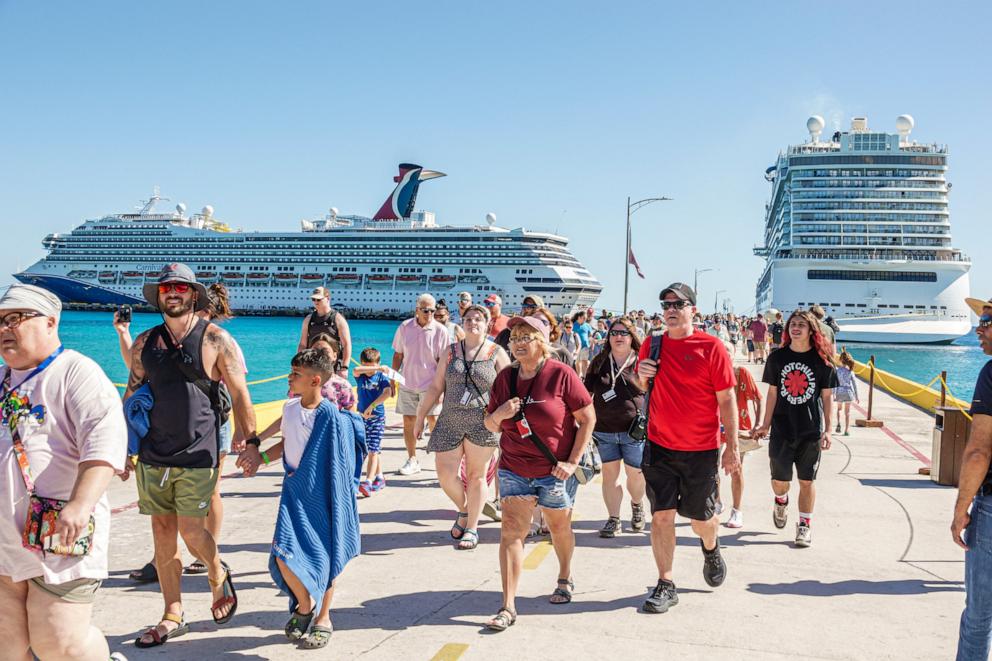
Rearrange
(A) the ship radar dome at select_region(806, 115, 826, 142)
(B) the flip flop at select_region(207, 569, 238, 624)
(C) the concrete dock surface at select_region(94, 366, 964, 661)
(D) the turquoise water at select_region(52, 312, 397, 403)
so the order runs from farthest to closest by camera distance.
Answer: (A) the ship radar dome at select_region(806, 115, 826, 142), (D) the turquoise water at select_region(52, 312, 397, 403), (B) the flip flop at select_region(207, 569, 238, 624), (C) the concrete dock surface at select_region(94, 366, 964, 661)

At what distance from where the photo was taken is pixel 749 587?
4.86 m

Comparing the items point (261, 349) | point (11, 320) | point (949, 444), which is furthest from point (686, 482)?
point (261, 349)

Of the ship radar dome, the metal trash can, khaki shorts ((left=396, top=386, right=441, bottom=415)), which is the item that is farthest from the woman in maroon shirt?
the ship radar dome

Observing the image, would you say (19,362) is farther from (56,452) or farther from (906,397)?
(906,397)

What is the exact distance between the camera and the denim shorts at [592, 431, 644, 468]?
19.8 ft

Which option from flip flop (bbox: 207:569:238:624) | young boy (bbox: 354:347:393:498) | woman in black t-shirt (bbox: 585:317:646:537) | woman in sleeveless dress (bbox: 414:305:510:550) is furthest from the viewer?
young boy (bbox: 354:347:393:498)

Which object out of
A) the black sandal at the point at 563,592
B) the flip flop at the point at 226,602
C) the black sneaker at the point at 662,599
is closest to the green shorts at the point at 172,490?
the flip flop at the point at 226,602

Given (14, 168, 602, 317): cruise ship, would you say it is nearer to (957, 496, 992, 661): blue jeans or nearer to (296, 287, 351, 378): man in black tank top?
(296, 287, 351, 378): man in black tank top

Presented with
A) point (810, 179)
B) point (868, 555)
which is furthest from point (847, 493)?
point (810, 179)

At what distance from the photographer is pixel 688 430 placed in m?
4.63

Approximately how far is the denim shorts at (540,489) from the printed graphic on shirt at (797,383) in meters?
2.43

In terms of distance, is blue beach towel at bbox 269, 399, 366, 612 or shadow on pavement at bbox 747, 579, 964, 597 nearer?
blue beach towel at bbox 269, 399, 366, 612

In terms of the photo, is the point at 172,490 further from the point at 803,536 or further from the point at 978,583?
the point at 803,536

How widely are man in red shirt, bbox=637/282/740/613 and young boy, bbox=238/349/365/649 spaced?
185 cm
